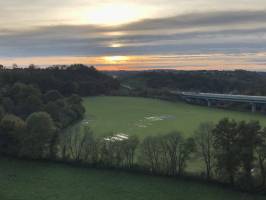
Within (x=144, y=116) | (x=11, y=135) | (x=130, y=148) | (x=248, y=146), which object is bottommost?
(x=144, y=116)

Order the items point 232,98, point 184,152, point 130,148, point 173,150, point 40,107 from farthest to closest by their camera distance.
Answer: point 232,98 < point 40,107 < point 130,148 < point 173,150 < point 184,152

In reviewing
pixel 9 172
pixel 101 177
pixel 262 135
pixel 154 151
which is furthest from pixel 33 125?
pixel 262 135

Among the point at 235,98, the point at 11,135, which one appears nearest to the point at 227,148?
the point at 11,135

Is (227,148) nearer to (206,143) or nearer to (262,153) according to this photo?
(206,143)

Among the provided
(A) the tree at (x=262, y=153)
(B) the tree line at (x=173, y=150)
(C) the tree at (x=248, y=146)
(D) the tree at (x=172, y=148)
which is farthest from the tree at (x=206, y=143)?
(A) the tree at (x=262, y=153)

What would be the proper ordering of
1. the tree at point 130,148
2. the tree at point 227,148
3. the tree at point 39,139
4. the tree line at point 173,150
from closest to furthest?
the tree line at point 173,150 → the tree at point 227,148 → the tree at point 130,148 → the tree at point 39,139

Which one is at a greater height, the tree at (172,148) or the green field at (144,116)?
the tree at (172,148)

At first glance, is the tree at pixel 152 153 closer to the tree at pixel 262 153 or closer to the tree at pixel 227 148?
the tree at pixel 227 148

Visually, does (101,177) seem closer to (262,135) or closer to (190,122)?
(262,135)
